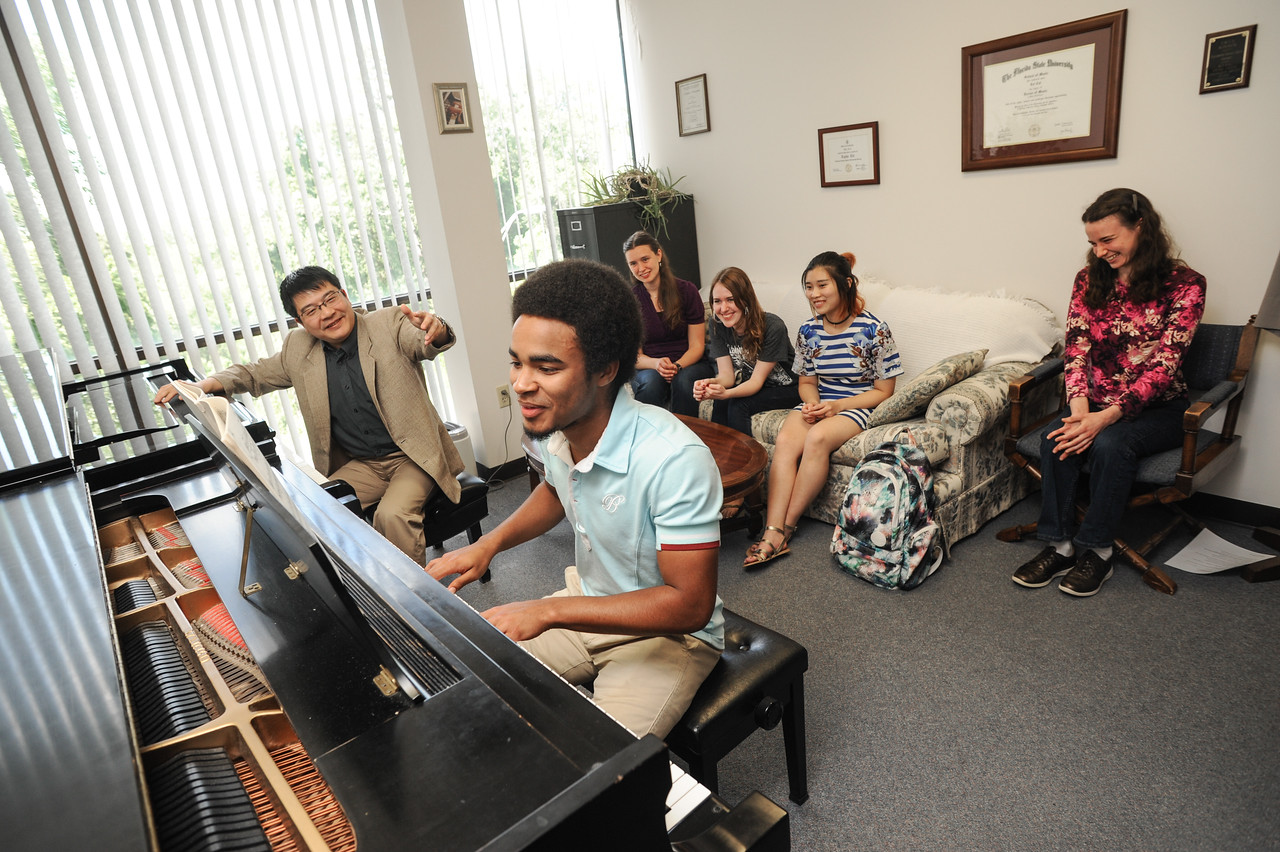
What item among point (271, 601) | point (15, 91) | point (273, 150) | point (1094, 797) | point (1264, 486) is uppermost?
point (15, 91)

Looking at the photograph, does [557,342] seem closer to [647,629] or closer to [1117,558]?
[647,629]

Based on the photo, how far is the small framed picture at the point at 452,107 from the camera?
359 centimetres

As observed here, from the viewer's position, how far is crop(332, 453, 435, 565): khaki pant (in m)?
2.65

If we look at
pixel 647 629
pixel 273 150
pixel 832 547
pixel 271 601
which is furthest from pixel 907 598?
pixel 273 150

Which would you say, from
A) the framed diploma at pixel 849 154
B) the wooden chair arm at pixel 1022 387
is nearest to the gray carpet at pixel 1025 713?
A: the wooden chair arm at pixel 1022 387

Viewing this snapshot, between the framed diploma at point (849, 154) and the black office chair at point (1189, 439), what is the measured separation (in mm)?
1375

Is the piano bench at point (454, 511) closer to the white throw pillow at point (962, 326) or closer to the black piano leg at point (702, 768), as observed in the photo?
the black piano leg at point (702, 768)

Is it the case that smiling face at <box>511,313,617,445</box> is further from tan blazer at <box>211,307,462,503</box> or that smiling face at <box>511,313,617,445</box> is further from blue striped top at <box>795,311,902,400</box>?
blue striped top at <box>795,311,902,400</box>

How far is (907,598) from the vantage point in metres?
2.65

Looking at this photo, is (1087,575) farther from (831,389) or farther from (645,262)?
(645,262)

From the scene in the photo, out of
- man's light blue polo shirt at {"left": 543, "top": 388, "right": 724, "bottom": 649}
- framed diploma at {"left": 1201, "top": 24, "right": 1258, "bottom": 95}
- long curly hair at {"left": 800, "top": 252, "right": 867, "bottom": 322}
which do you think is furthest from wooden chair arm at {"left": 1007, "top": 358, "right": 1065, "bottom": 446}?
man's light blue polo shirt at {"left": 543, "top": 388, "right": 724, "bottom": 649}

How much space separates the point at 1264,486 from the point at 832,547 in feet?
5.49

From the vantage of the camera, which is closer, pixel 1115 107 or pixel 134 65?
pixel 1115 107

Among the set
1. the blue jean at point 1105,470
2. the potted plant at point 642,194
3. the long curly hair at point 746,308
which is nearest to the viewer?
the blue jean at point 1105,470
